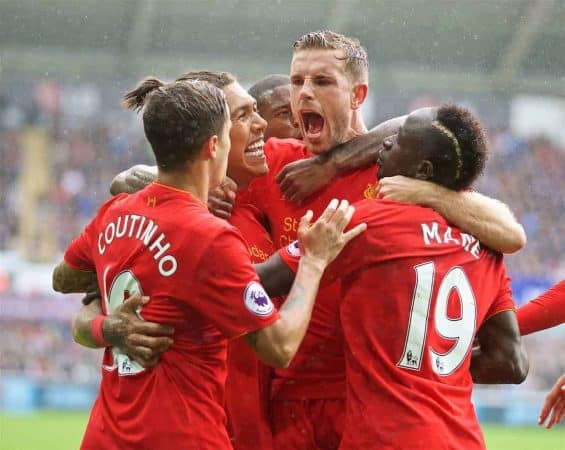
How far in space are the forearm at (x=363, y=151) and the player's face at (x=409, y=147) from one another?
0.34 meters

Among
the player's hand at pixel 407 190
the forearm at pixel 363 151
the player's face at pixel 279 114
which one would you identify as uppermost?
the player's face at pixel 279 114

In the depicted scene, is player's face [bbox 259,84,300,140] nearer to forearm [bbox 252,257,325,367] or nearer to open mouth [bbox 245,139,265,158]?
open mouth [bbox 245,139,265,158]

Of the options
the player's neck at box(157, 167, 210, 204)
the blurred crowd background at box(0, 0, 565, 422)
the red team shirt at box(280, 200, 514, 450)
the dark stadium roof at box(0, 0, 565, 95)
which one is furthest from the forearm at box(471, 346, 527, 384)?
the blurred crowd background at box(0, 0, 565, 422)

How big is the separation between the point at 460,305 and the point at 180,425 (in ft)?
3.37

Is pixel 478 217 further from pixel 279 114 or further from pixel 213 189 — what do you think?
pixel 279 114

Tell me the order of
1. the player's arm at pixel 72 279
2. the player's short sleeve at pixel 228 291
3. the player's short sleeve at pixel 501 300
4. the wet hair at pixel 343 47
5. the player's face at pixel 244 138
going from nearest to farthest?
the player's short sleeve at pixel 228 291
the player's short sleeve at pixel 501 300
the player's arm at pixel 72 279
the player's face at pixel 244 138
the wet hair at pixel 343 47

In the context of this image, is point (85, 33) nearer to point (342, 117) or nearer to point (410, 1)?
point (410, 1)

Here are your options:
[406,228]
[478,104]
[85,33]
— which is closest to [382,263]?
[406,228]

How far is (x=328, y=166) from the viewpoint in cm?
404

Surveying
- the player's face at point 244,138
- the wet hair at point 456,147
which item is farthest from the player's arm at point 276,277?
the player's face at point 244,138

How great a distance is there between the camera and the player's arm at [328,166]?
3.99 m

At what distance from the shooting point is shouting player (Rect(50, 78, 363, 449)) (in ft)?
10.4

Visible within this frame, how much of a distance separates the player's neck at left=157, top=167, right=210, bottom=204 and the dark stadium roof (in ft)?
23.3

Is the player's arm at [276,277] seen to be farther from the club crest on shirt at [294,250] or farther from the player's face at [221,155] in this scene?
the player's face at [221,155]
